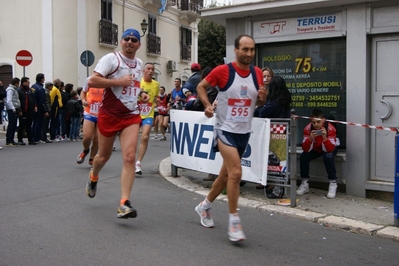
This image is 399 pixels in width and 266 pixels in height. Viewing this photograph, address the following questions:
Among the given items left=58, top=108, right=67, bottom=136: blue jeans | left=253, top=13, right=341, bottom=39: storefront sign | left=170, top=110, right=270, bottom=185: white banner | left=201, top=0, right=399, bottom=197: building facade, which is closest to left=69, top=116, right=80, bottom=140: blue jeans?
left=58, top=108, right=67, bottom=136: blue jeans

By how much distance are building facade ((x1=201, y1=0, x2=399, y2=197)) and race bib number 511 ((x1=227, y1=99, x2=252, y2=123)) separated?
6.96 feet

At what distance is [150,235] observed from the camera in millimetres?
5238

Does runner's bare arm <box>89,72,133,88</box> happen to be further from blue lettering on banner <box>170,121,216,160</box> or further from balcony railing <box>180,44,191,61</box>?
balcony railing <box>180,44,191,61</box>

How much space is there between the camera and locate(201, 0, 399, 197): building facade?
24.5 ft

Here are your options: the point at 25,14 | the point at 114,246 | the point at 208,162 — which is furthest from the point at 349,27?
the point at 25,14

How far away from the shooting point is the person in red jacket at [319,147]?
7.48 m

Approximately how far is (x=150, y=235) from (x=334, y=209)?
277cm

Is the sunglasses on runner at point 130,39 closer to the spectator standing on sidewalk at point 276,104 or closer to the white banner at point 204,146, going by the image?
the white banner at point 204,146

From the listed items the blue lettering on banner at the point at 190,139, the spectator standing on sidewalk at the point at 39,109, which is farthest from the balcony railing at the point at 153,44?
the blue lettering on banner at the point at 190,139

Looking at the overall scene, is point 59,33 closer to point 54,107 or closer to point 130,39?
point 54,107

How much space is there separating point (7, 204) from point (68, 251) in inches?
85.7

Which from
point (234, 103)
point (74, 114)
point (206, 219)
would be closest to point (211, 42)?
point (74, 114)

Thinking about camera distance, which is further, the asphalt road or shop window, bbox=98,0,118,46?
shop window, bbox=98,0,118,46

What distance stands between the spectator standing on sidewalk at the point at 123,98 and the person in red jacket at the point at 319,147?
9.27 feet
